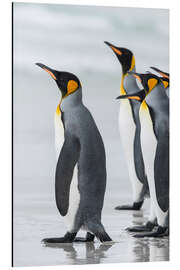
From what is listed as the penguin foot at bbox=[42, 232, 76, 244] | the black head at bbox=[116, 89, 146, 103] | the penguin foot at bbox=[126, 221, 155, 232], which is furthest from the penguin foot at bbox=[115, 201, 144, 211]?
the black head at bbox=[116, 89, 146, 103]

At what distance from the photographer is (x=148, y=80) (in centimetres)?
402

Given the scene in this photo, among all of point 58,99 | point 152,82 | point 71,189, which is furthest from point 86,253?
point 152,82

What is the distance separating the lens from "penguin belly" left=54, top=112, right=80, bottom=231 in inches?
150

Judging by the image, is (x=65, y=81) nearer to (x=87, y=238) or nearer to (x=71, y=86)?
(x=71, y=86)

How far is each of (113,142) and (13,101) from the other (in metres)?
0.70

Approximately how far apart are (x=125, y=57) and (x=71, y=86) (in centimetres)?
41

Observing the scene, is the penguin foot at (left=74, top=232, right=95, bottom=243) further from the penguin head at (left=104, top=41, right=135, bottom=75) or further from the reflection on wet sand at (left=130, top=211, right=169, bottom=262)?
the penguin head at (left=104, top=41, right=135, bottom=75)

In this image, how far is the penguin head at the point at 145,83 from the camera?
13.2 feet

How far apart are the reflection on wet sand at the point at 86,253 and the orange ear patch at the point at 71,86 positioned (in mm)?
960
